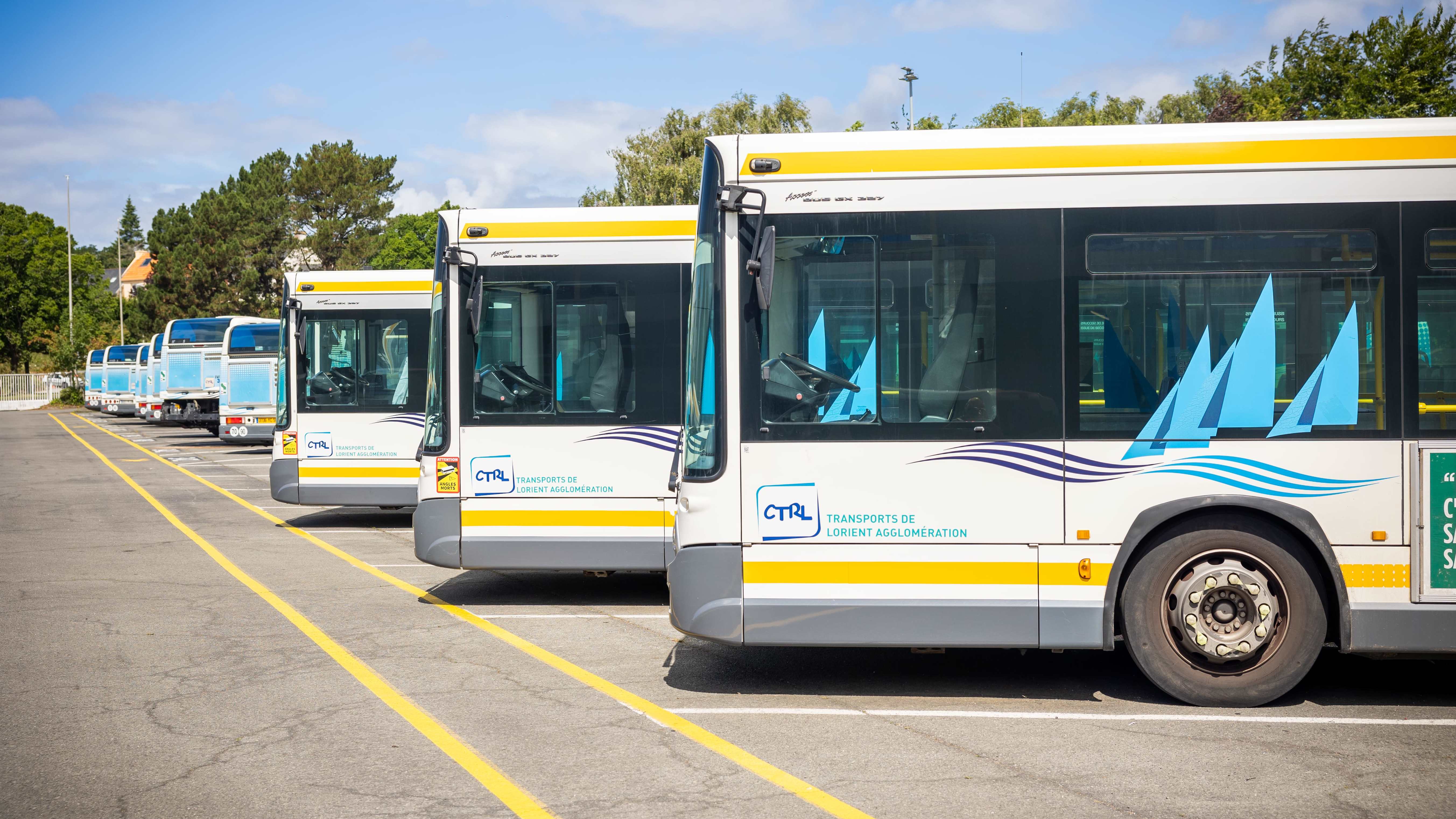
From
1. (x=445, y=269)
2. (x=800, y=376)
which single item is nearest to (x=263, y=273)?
(x=445, y=269)

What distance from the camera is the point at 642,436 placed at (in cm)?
927

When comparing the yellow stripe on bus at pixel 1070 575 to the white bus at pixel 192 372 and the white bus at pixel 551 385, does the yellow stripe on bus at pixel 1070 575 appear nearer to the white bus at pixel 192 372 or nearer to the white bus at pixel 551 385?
the white bus at pixel 551 385

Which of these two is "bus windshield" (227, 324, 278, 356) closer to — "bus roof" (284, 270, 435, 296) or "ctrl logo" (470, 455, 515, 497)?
"bus roof" (284, 270, 435, 296)

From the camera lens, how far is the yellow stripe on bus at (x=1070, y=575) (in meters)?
6.24

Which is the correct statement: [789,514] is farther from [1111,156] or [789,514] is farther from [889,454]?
[1111,156]

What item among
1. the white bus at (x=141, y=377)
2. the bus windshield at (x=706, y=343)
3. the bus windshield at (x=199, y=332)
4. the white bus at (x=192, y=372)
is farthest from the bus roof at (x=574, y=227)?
the white bus at (x=141, y=377)

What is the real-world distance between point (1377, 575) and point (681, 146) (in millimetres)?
36615

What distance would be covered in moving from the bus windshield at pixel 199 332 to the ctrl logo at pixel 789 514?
29837 mm

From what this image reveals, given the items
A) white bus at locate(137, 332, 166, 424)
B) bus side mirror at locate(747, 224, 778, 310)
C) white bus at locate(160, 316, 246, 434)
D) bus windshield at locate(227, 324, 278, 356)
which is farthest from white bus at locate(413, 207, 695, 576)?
white bus at locate(137, 332, 166, 424)

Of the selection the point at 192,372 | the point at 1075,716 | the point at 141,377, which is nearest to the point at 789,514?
the point at 1075,716

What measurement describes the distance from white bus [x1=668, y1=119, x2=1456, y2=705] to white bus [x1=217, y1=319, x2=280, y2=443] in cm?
2122

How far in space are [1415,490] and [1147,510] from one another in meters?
1.40

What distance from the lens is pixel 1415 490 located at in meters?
6.09

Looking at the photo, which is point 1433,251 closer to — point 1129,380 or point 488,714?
point 1129,380
